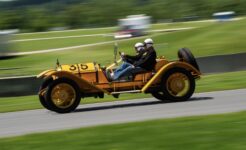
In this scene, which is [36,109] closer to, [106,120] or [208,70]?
[106,120]

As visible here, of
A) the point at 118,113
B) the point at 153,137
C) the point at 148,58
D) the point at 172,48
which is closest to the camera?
the point at 153,137

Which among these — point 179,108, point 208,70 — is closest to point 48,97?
point 179,108

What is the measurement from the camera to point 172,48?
36.3 metres

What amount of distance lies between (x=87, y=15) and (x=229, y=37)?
10049 centimetres

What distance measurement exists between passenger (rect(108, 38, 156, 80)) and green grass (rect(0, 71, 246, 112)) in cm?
229

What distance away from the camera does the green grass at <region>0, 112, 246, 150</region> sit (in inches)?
313

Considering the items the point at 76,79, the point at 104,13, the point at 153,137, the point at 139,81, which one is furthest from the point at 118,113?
the point at 104,13

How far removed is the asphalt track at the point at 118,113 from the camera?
37.7ft

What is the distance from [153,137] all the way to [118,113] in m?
4.29

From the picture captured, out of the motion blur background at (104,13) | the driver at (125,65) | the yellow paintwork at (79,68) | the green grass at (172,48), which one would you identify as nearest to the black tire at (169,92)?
the driver at (125,65)

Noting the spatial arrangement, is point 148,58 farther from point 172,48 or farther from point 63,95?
point 172,48

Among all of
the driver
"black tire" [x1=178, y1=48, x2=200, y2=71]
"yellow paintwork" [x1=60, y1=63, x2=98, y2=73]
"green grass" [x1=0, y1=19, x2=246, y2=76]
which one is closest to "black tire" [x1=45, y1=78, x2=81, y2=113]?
"yellow paintwork" [x1=60, y1=63, x2=98, y2=73]

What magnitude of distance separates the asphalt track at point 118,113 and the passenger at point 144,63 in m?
0.81

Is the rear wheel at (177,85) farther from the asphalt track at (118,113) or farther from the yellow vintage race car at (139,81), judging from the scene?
the asphalt track at (118,113)
